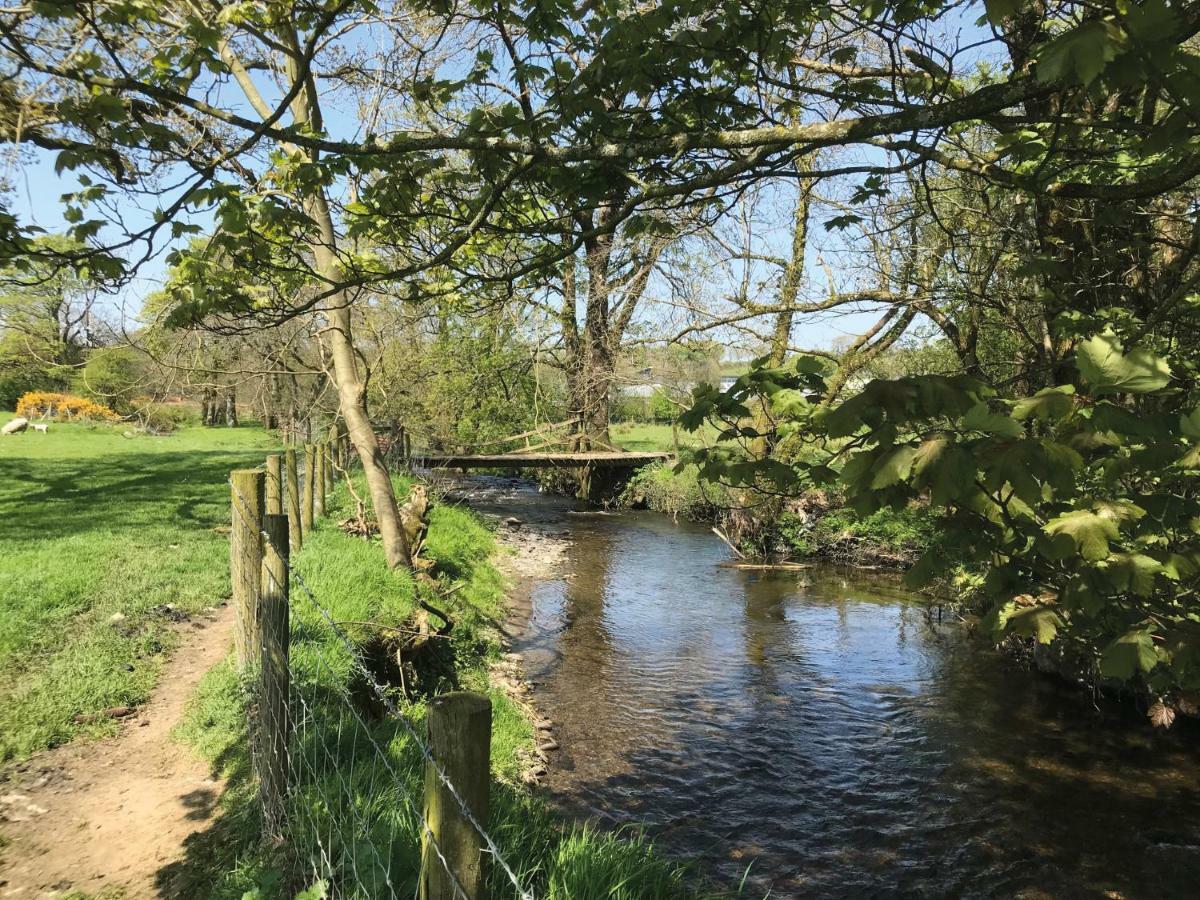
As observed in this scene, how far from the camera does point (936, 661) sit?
973 centimetres

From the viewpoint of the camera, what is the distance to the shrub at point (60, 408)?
35.0 meters

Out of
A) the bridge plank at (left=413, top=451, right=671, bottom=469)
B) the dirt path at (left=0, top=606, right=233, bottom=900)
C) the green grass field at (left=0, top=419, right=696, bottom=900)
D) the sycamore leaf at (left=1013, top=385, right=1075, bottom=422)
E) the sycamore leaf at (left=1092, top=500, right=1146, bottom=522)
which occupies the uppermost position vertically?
the sycamore leaf at (left=1013, top=385, right=1075, bottom=422)

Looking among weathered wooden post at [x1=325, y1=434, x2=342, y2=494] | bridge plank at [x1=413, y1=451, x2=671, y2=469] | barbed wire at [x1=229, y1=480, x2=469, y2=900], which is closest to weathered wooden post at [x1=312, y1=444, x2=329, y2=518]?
weathered wooden post at [x1=325, y1=434, x2=342, y2=494]

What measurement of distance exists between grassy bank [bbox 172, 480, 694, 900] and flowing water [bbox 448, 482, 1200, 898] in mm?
847

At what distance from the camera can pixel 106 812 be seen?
4422mm

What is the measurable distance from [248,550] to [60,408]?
39443 mm

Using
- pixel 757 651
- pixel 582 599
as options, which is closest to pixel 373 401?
pixel 582 599

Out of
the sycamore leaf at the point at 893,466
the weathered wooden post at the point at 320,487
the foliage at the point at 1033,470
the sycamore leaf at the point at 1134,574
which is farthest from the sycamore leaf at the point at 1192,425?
the weathered wooden post at the point at 320,487

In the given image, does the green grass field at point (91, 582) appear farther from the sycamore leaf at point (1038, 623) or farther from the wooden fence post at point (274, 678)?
the sycamore leaf at point (1038, 623)

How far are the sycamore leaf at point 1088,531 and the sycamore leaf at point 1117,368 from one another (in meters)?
0.46

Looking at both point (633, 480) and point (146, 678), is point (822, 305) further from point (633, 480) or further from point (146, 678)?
point (633, 480)

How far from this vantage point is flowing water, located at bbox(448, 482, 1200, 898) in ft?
18.4

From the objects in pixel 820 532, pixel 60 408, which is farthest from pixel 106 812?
pixel 60 408

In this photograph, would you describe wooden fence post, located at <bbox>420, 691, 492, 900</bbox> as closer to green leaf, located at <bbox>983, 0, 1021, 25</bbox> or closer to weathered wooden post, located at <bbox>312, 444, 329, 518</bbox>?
green leaf, located at <bbox>983, 0, 1021, 25</bbox>
